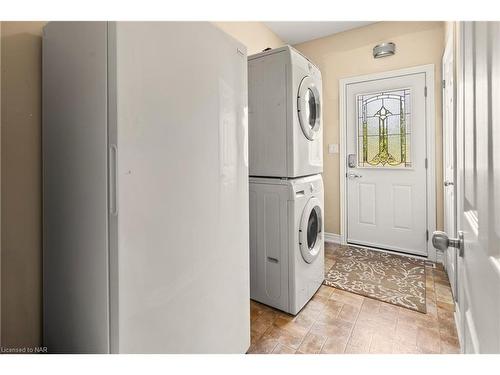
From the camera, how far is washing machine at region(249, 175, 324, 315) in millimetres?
1824

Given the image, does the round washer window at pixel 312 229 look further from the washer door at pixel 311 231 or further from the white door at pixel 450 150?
the white door at pixel 450 150

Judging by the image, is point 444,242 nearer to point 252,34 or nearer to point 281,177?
point 281,177

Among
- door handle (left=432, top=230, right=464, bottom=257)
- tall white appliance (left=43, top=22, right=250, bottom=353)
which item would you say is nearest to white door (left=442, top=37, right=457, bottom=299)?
door handle (left=432, top=230, right=464, bottom=257)

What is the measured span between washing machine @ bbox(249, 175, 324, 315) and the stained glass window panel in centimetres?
145

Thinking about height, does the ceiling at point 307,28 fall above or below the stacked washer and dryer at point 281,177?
above

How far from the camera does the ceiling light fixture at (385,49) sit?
2.89m

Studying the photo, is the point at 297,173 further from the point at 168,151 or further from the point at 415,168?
the point at 415,168

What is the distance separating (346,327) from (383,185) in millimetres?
1910

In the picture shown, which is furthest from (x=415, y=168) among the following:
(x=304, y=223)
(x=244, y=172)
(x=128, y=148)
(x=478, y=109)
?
(x=128, y=148)

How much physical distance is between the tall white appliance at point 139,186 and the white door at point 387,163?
241 centimetres

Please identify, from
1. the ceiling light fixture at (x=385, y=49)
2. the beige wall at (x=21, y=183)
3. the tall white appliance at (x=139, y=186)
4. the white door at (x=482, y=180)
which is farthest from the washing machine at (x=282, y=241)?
the ceiling light fixture at (x=385, y=49)

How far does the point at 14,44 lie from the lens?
1.04 m

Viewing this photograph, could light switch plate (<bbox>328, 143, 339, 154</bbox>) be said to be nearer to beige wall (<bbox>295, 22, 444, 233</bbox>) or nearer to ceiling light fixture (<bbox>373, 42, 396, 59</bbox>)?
beige wall (<bbox>295, 22, 444, 233</bbox>)

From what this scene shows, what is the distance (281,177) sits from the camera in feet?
6.03
